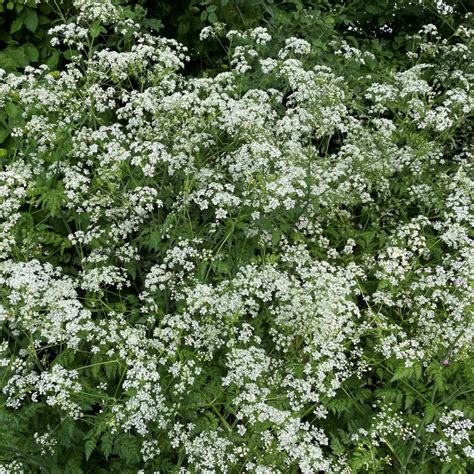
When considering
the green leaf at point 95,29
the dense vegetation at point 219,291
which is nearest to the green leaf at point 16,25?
the dense vegetation at point 219,291

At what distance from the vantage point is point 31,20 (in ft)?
21.8

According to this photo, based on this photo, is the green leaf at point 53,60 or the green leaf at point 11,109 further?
the green leaf at point 53,60

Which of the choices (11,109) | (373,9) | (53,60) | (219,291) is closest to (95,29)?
(53,60)

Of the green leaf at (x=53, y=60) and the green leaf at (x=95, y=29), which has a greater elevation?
the green leaf at (x=95, y=29)

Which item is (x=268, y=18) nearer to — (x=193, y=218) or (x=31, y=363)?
(x=193, y=218)

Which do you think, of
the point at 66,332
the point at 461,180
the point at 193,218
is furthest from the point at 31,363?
the point at 461,180

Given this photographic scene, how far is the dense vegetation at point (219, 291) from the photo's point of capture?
13.9ft

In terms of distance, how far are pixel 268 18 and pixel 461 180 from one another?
4306 mm

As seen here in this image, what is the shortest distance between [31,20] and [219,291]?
4.29m

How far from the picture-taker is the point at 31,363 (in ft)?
14.5

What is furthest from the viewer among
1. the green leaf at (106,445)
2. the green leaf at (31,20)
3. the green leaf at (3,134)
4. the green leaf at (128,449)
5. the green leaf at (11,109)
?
the green leaf at (31,20)

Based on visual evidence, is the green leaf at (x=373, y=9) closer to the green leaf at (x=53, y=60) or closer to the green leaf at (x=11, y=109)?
the green leaf at (x=53, y=60)

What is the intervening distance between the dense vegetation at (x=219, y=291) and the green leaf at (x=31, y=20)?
2 cm

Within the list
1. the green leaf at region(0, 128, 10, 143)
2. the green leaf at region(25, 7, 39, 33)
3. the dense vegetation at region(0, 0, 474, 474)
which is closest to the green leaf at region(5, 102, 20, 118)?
the dense vegetation at region(0, 0, 474, 474)
